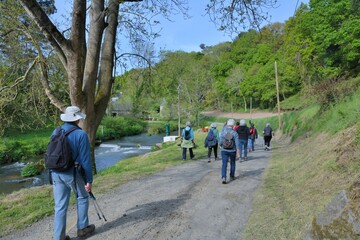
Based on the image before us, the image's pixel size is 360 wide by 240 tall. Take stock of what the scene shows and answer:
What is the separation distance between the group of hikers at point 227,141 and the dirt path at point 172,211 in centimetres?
69

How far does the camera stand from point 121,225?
16.4 ft

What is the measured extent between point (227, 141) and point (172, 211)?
301cm

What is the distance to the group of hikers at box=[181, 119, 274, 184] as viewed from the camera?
8070 millimetres

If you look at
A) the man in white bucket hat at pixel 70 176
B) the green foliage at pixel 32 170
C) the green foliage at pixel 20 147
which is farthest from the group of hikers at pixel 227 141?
the green foliage at pixel 20 147

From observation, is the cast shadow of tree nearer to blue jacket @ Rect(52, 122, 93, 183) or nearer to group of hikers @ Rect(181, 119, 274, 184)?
blue jacket @ Rect(52, 122, 93, 183)

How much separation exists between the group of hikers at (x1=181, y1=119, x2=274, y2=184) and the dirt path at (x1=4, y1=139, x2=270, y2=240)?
686 mm

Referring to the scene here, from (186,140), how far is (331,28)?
25.1m

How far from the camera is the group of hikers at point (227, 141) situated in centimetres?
807

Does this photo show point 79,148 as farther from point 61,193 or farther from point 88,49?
point 88,49

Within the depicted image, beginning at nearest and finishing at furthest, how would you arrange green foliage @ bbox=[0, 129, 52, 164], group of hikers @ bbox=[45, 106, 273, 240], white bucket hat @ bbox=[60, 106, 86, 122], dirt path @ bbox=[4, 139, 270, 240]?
group of hikers @ bbox=[45, 106, 273, 240] < white bucket hat @ bbox=[60, 106, 86, 122] < dirt path @ bbox=[4, 139, 270, 240] < green foliage @ bbox=[0, 129, 52, 164]

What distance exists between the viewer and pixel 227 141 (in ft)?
26.5

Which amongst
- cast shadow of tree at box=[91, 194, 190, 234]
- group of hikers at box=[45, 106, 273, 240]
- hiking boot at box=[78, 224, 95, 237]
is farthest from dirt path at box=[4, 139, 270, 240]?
group of hikers at box=[45, 106, 273, 240]

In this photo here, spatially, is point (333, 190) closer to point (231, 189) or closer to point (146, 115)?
point (231, 189)

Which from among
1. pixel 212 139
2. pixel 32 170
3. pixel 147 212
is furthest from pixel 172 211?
pixel 32 170
